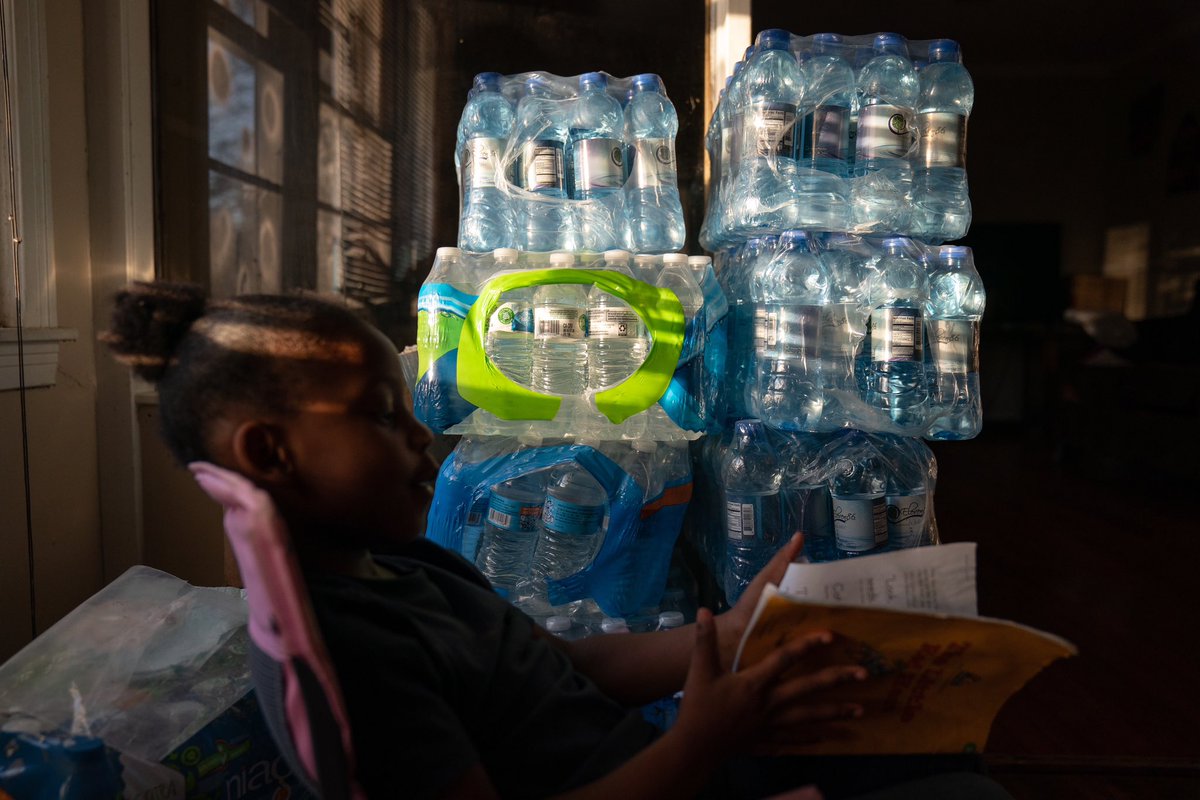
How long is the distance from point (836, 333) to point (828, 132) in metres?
0.47

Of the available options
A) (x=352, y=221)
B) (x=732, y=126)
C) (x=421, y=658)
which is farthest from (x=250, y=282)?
(x=421, y=658)

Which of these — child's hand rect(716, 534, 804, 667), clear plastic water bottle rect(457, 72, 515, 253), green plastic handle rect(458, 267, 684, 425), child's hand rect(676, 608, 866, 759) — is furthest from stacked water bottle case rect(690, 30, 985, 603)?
child's hand rect(676, 608, 866, 759)

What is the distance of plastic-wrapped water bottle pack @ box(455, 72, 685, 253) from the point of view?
2164 mm

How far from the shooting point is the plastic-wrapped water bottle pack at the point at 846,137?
202 cm

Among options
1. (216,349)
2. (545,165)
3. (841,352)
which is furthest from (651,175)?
(216,349)

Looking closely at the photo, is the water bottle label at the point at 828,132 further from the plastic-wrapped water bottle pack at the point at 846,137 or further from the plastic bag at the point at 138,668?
the plastic bag at the point at 138,668

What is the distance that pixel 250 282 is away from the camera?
9.11 ft

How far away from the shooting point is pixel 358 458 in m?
0.91

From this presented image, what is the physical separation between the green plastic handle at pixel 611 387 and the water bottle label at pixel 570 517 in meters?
0.20

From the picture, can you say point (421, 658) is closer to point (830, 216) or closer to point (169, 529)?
point (830, 216)

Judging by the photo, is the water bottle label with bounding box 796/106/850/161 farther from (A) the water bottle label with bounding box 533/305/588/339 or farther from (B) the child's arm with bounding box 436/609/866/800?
(B) the child's arm with bounding box 436/609/866/800

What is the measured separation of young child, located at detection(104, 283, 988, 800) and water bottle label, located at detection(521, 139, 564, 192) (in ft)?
3.81

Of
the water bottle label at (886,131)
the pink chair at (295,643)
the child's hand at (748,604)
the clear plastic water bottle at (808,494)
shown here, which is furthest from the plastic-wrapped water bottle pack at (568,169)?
the pink chair at (295,643)

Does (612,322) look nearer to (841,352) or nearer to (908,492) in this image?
(841,352)
